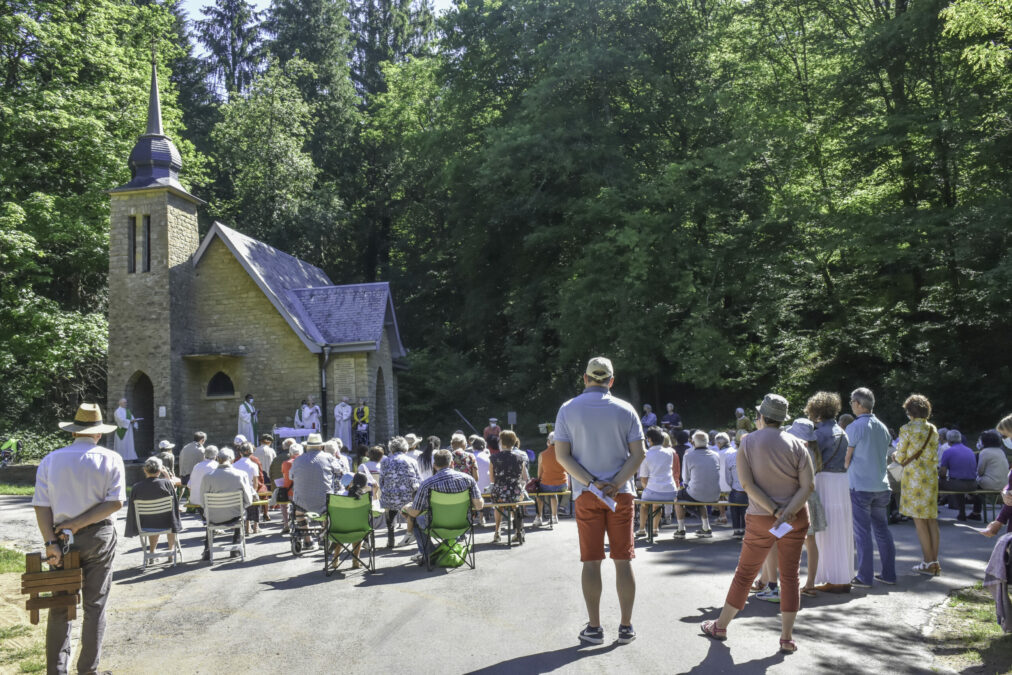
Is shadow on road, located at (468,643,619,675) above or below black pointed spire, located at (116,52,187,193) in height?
below

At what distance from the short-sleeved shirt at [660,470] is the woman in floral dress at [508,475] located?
70.3 inches

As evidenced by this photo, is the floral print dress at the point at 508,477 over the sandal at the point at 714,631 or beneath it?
over

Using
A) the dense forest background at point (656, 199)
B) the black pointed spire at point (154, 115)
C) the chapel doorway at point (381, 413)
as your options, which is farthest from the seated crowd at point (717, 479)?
the black pointed spire at point (154, 115)

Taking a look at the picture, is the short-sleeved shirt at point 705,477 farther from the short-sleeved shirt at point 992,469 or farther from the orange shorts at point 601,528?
the orange shorts at point 601,528

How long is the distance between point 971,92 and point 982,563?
52.7ft

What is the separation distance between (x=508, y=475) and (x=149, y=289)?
52.1ft

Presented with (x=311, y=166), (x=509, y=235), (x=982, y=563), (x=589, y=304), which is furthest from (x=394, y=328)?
(x=982, y=563)

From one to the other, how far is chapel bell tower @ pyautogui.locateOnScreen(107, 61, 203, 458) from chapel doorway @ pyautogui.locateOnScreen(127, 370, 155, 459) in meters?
0.82

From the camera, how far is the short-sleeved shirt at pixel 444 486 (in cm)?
987

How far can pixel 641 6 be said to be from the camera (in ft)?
92.4

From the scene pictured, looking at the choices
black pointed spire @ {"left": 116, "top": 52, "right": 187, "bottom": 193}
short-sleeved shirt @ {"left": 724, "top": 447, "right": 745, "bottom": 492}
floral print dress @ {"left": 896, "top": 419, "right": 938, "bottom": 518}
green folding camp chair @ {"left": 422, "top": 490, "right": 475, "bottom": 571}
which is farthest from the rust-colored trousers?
black pointed spire @ {"left": 116, "top": 52, "right": 187, "bottom": 193}

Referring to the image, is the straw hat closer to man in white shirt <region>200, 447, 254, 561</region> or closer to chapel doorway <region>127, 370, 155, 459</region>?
man in white shirt <region>200, 447, 254, 561</region>

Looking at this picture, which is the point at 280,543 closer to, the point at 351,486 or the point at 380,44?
the point at 351,486

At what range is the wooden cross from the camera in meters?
5.54
